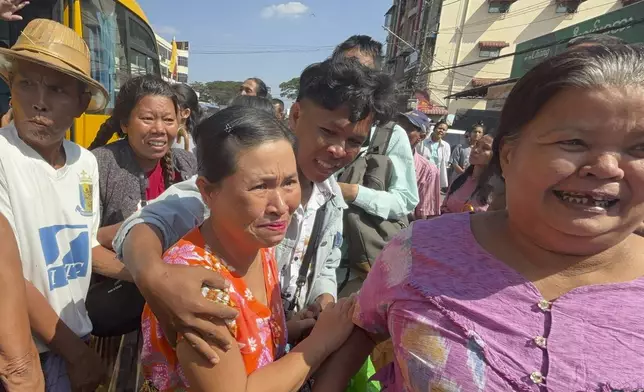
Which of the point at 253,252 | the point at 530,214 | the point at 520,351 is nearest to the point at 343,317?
the point at 253,252

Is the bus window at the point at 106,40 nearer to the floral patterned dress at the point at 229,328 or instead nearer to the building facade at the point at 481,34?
the floral patterned dress at the point at 229,328

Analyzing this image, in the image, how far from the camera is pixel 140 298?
5.82ft

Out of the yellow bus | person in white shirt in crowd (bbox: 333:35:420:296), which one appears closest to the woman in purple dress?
person in white shirt in crowd (bbox: 333:35:420:296)

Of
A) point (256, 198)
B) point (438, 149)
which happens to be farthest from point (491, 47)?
point (256, 198)

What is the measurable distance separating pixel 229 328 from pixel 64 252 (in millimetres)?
920

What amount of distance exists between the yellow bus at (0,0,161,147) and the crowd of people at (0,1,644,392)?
230 cm

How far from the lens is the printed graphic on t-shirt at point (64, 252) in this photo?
151cm

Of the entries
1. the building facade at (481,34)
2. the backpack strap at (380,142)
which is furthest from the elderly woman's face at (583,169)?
the building facade at (481,34)

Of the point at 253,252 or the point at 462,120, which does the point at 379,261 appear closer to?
the point at 253,252

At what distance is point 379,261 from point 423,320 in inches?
9.1

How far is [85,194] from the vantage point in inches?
68.1

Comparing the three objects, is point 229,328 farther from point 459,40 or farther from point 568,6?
point 568,6

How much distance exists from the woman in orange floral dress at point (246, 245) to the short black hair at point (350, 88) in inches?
14.4

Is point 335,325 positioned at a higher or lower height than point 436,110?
lower
